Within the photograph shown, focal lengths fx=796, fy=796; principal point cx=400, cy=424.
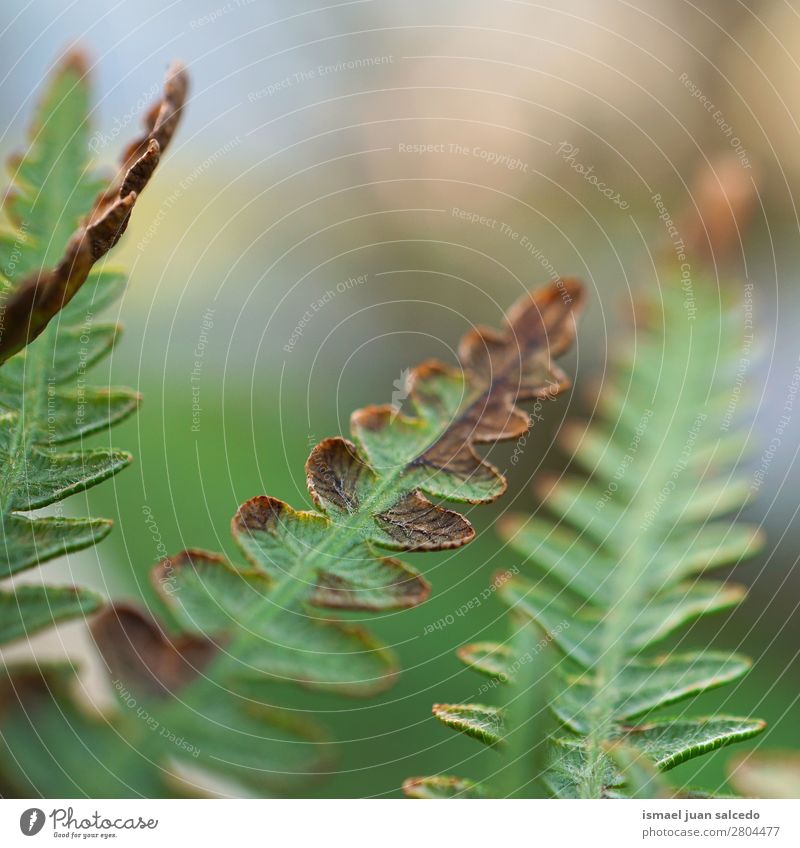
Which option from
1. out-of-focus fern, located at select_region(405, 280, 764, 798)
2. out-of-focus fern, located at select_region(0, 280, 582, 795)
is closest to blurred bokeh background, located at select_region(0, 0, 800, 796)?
out-of-focus fern, located at select_region(405, 280, 764, 798)

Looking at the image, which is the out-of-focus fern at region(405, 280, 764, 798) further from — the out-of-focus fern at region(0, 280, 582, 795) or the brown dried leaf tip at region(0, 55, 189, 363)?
the brown dried leaf tip at region(0, 55, 189, 363)

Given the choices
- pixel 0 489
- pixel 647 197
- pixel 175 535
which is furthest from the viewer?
pixel 647 197

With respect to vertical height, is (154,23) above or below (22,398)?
above

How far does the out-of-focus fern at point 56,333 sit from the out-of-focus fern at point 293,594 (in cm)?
4

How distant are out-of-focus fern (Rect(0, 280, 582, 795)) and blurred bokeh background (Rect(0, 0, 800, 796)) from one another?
0.37 metres

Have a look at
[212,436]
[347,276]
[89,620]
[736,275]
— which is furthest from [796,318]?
[89,620]

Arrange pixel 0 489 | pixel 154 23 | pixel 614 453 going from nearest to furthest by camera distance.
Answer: pixel 0 489, pixel 614 453, pixel 154 23

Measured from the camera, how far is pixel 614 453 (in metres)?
0.38

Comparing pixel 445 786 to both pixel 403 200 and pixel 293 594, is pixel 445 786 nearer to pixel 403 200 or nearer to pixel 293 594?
pixel 293 594

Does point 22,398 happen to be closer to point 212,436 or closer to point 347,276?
point 212,436

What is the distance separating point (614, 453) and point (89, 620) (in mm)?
238

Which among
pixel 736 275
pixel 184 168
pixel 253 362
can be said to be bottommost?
pixel 736 275

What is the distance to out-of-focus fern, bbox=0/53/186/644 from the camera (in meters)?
0.20

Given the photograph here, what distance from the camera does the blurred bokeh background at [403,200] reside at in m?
0.71
